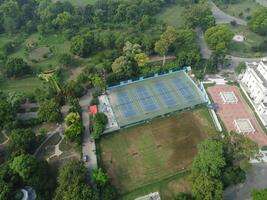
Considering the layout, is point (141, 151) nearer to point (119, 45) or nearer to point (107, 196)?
point (107, 196)

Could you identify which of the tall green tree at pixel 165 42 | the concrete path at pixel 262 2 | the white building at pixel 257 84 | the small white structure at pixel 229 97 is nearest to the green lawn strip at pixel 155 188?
the small white structure at pixel 229 97

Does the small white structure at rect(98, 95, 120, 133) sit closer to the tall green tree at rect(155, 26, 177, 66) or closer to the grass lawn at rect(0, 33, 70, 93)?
the grass lawn at rect(0, 33, 70, 93)

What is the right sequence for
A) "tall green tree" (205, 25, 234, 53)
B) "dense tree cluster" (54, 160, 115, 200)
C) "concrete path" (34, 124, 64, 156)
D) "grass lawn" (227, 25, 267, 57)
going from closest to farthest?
"dense tree cluster" (54, 160, 115, 200), "concrete path" (34, 124, 64, 156), "tall green tree" (205, 25, 234, 53), "grass lawn" (227, 25, 267, 57)

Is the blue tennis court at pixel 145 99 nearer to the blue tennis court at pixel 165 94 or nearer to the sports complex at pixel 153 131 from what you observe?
the sports complex at pixel 153 131

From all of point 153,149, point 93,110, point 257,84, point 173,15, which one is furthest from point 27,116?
point 173,15

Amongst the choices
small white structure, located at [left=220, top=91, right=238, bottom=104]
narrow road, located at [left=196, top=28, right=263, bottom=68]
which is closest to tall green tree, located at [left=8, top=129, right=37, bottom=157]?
small white structure, located at [left=220, top=91, right=238, bottom=104]
